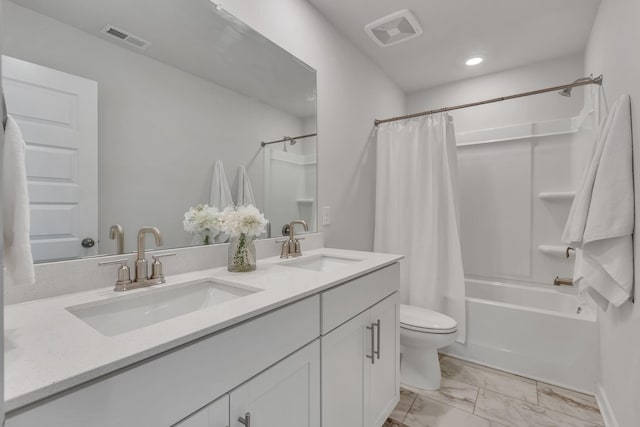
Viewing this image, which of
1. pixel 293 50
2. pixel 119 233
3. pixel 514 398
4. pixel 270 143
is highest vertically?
pixel 293 50

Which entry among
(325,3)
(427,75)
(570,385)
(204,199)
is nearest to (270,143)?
(204,199)

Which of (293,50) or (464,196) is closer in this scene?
(293,50)

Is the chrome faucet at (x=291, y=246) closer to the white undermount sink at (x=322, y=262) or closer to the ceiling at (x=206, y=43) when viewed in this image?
the white undermount sink at (x=322, y=262)

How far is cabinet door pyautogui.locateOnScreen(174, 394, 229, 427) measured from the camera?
0.66 m

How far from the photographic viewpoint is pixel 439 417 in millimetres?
1676

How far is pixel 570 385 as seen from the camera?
75.9 inches

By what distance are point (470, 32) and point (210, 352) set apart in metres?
2.61

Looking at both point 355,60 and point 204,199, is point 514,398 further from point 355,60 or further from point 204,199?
point 355,60

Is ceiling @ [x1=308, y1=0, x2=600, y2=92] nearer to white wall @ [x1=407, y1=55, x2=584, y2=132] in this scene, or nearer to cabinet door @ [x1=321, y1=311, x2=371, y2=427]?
white wall @ [x1=407, y1=55, x2=584, y2=132]

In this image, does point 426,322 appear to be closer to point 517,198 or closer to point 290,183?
point 290,183

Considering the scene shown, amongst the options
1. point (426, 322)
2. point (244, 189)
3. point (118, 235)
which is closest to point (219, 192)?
point (244, 189)

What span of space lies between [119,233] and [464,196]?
9.58ft

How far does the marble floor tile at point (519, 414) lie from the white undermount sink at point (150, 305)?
5.39 feet

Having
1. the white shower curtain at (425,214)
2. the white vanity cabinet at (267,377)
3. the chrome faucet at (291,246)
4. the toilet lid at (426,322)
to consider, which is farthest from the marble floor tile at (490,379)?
the chrome faucet at (291,246)
